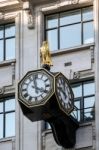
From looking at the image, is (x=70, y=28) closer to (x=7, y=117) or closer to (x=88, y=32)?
(x=88, y=32)

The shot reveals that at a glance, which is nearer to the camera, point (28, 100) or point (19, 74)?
point (28, 100)

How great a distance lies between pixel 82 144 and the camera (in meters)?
43.0

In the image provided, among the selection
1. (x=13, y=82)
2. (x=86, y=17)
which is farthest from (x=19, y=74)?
(x=86, y=17)

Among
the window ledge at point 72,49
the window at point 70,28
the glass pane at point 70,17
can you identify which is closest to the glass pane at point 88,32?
the window at point 70,28

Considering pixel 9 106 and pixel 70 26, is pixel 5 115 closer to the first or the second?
pixel 9 106

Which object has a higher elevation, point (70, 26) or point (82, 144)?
point (70, 26)

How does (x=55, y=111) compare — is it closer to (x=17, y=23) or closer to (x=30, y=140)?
(x=30, y=140)

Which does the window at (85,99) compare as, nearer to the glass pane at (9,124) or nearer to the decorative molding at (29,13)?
the glass pane at (9,124)

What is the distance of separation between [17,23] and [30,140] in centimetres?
501

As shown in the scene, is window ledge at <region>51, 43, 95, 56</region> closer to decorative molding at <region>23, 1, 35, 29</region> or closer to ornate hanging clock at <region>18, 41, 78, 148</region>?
decorative molding at <region>23, 1, 35, 29</region>

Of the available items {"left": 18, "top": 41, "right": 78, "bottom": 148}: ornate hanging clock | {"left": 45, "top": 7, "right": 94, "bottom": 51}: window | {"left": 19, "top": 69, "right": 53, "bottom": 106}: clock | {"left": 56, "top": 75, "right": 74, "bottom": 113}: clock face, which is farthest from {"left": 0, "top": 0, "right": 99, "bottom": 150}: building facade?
{"left": 19, "top": 69, "right": 53, "bottom": 106}: clock

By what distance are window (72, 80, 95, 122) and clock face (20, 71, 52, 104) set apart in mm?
2204

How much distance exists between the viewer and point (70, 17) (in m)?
45.9

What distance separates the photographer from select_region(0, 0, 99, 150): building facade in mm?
43688
